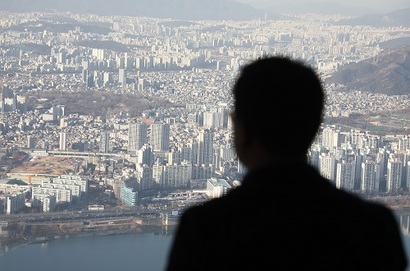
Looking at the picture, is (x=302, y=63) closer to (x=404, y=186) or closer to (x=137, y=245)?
(x=137, y=245)

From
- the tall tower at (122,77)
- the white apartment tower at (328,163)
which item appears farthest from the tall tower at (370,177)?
the tall tower at (122,77)

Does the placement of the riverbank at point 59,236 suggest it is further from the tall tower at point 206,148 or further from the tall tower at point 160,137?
the tall tower at point 160,137

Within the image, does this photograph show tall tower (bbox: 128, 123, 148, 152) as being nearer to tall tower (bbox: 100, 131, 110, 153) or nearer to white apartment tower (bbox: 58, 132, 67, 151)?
tall tower (bbox: 100, 131, 110, 153)

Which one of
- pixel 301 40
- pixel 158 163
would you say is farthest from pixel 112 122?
pixel 301 40

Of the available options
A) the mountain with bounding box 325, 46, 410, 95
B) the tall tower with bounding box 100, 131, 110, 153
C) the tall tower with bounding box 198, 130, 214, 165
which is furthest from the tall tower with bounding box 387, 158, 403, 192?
the mountain with bounding box 325, 46, 410, 95

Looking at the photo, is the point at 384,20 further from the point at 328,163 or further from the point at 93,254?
the point at 93,254

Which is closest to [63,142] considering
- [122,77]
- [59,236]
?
[59,236]
